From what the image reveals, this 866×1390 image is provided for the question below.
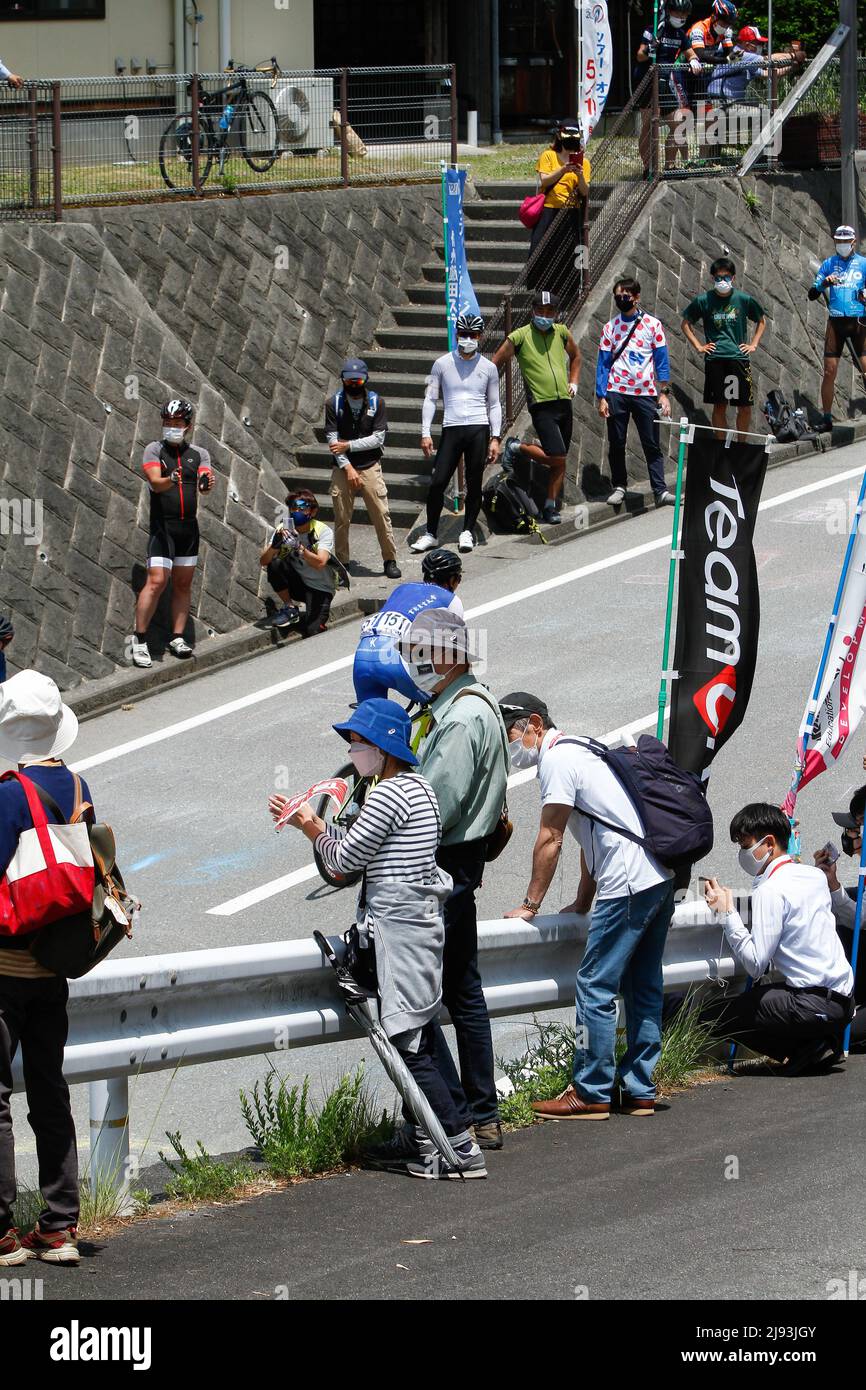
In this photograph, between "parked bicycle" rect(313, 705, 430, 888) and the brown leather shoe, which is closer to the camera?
"parked bicycle" rect(313, 705, 430, 888)

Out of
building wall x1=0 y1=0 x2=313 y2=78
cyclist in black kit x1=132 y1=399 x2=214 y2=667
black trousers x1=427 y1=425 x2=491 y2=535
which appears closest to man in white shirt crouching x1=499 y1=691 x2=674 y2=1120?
cyclist in black kit x1=132 y1=399 x2=214 y2=667

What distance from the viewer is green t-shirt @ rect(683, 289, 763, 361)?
59.0ft

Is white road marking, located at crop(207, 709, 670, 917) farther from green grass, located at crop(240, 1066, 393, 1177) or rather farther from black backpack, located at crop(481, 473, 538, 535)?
black backpack, located at crop(481, 473, 538, 535)

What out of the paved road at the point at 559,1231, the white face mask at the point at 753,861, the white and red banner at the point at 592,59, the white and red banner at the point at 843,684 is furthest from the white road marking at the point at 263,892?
the white and red banner at the point at 592,59

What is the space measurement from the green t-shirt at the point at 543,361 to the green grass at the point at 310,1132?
36.0 feet

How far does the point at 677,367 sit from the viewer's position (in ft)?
63.0

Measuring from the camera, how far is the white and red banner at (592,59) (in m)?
18.2

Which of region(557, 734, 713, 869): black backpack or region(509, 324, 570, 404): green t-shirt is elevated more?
region(509, 324, 570, 404): green t-shirt

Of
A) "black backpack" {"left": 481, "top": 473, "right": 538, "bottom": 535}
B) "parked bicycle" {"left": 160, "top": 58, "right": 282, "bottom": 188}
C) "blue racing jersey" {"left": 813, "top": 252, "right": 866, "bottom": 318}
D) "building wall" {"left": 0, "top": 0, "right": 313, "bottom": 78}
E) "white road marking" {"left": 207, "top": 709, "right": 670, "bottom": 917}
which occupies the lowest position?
"white road marking" {"left": 207, "top": 709, "right": 670, "bottom": 917}

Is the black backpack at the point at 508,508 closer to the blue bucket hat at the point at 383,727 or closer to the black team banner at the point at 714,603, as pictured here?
the black team banner at the point at 714,603

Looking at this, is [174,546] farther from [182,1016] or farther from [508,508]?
[182,1016]

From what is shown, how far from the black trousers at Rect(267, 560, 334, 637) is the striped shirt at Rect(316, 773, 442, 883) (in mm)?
9016

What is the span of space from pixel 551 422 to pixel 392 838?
1104cm

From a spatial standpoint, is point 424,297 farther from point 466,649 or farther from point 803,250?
point 466,649
